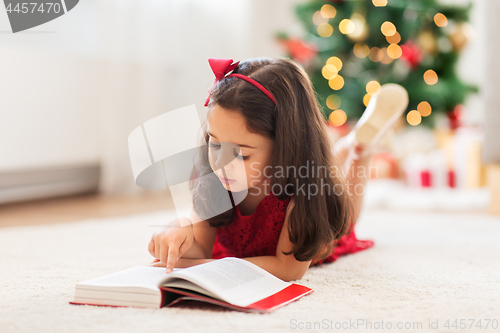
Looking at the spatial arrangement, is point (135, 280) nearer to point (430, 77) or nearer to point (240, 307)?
point (240, 307)

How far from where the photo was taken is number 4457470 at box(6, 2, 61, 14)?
1810mm

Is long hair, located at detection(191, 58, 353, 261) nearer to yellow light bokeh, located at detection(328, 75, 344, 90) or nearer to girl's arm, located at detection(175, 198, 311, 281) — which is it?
girl's arm, located at detection(175, 198, 311, 281)

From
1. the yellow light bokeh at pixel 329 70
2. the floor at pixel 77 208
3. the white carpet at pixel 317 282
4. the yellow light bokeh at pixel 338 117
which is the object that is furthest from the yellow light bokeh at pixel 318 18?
the white carpet at pixel 317 282

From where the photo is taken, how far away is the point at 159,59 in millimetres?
2227

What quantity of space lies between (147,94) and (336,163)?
5.01ft

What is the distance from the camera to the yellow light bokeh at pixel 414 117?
2264mm

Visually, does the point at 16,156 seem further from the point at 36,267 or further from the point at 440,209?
the point at 440,209

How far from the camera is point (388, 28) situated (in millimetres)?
2180

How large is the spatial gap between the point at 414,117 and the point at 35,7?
5.62ft

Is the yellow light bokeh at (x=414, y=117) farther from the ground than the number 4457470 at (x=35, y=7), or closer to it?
closer to it

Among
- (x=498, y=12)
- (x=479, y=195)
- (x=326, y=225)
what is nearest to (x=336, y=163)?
(x=326, y=225)

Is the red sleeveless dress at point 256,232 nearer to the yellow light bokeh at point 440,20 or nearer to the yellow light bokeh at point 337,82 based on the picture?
the yellow light bokeh at point 337,82

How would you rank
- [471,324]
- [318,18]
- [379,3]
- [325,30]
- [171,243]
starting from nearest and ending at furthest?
[471,324] < [171,243] < [379,3] < [325,30] < [318,18]

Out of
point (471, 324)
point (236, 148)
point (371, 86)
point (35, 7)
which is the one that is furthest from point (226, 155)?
point (371, 86)
